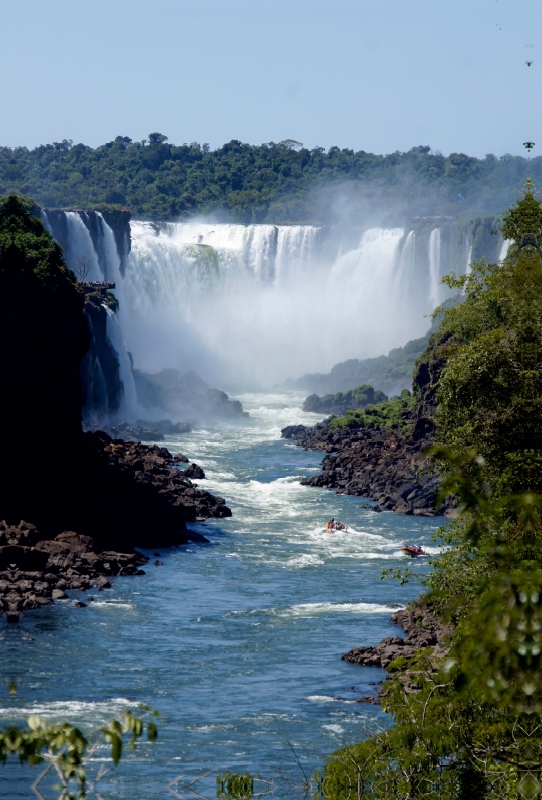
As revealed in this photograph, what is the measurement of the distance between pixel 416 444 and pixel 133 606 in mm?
33670

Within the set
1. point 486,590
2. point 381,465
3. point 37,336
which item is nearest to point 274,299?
point 381,465

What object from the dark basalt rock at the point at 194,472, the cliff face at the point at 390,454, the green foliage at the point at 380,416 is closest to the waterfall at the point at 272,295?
the green foliage at the point at 380,416

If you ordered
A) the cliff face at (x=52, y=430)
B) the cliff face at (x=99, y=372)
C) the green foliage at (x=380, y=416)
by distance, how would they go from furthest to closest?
the green foliage at (x=380, y=416), the cliff face at (x=99, y=372), the cliff face at (x=52, y=430)

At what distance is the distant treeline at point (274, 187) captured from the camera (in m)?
171

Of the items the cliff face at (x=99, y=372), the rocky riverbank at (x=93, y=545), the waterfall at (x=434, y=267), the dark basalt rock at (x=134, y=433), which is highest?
the waterfall at (x=434, y=267)

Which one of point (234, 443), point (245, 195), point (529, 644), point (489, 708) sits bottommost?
point (234, 443)

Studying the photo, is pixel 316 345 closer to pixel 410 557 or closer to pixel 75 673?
pixel 410 557

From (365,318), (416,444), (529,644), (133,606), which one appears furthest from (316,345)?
(529,644)

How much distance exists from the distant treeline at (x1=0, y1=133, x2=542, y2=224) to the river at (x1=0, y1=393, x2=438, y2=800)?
115995mm

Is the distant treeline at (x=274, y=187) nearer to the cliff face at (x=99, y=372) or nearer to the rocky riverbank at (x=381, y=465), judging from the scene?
the cliff face at (x=99, y=372)

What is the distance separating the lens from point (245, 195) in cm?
17562

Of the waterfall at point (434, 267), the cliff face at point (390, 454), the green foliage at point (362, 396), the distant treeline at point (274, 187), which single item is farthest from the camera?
the distant treeline at point (274, 187)

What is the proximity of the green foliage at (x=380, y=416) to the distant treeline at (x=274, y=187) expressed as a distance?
7985 centimetres

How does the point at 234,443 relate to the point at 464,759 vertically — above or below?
below
